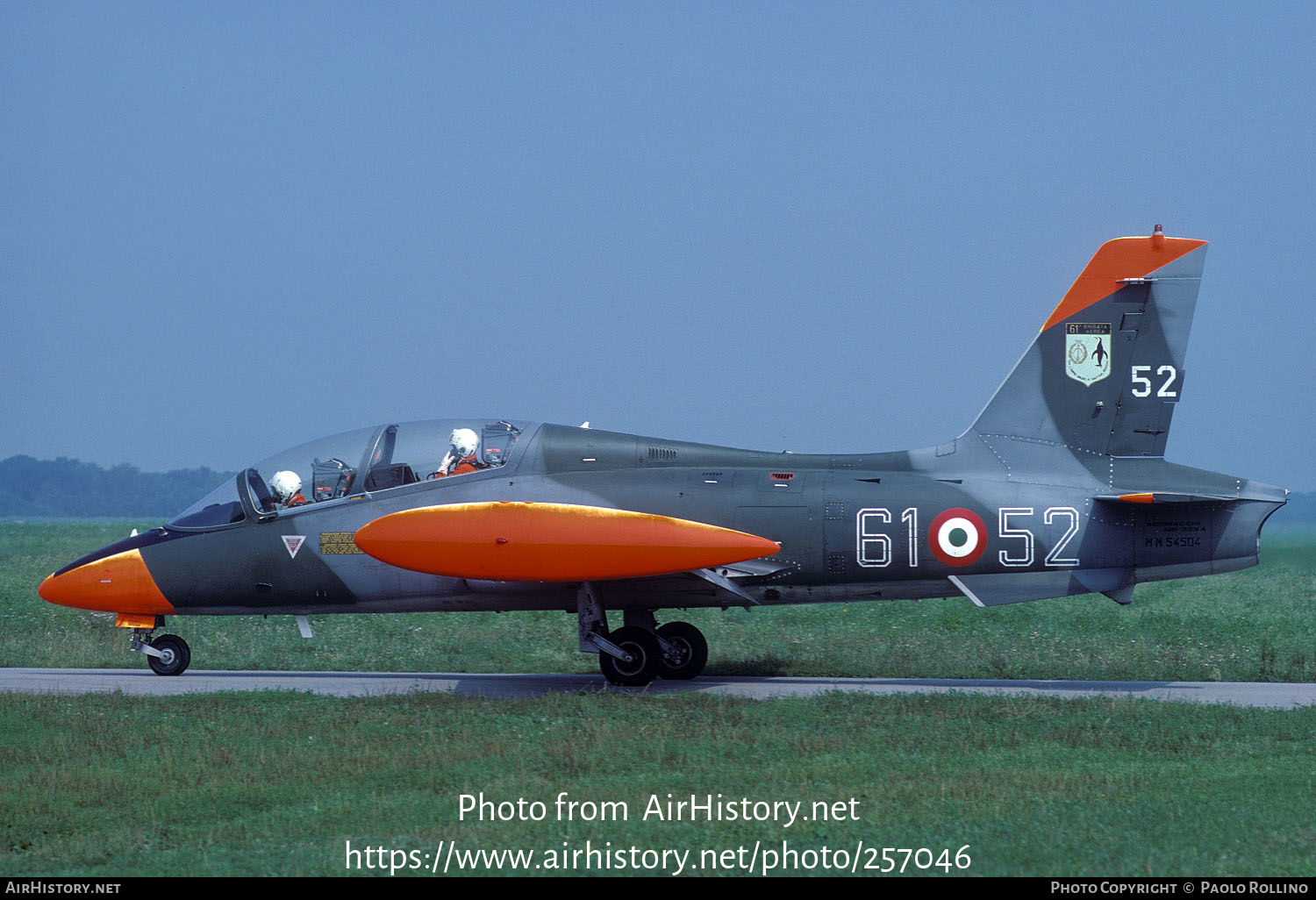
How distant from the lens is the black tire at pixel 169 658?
55.4 ft

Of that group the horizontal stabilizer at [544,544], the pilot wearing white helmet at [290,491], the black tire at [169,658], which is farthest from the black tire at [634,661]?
the black tire at [169,658]

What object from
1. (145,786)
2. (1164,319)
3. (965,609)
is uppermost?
(1164,319)

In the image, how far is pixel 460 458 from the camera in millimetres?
15656

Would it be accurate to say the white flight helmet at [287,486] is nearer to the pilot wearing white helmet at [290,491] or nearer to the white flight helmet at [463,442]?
the pilot wearing white helmet at [290,491]

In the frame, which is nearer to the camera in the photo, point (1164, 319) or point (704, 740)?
point (704, 740)

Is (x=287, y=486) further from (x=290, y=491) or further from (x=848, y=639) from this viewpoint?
(x=848, y=639)

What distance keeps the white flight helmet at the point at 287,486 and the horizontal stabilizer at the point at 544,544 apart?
2.03 metres

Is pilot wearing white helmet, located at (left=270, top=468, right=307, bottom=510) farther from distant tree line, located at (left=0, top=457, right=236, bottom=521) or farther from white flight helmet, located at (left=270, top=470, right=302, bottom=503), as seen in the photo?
distant tree line, located at (left=0, top=457, right=236, bottom=521)

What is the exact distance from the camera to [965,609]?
24.3 metres

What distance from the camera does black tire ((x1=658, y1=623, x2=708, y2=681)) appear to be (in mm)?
16359

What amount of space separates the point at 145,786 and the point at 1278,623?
731 inches
